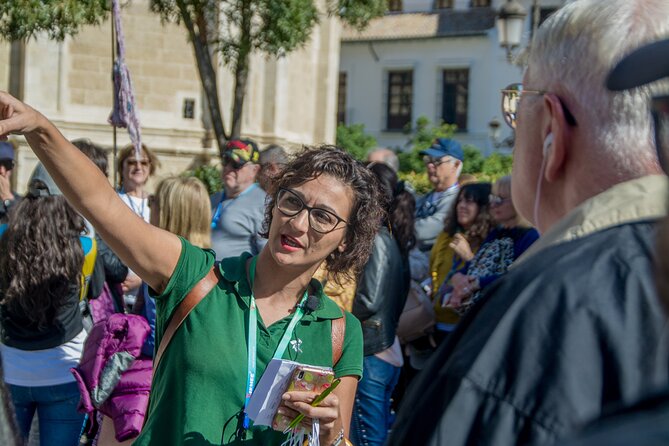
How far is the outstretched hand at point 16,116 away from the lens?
7.64ft

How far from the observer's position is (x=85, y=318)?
5133 millimetres

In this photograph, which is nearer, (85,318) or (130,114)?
(85,318)

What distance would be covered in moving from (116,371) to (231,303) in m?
1.74

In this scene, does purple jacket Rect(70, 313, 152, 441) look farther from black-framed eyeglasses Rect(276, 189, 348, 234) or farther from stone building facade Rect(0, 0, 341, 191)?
stone building facade Rect(0, 0, 341, 191)

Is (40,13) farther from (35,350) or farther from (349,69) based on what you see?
(349,69)

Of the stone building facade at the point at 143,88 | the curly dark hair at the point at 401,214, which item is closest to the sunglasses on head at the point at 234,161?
the curly dark hair at the point at 401,214

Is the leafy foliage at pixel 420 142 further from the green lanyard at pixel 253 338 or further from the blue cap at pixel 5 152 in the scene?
the green lanyard at pixel 253 338

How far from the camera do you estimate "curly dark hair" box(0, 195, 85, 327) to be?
4672mm

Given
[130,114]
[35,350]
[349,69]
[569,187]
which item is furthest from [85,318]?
[349,69]

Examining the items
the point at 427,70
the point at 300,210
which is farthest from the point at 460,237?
the point at 427,70

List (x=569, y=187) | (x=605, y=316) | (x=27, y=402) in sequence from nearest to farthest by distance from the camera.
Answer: (x=605, y=316)
(x=569, y=187)
(x=27, y=402)

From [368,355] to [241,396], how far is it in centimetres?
267

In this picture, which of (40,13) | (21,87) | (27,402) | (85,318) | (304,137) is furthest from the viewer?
(304,137)

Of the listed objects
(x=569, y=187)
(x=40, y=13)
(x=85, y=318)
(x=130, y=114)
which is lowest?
(x=85, y=318)
